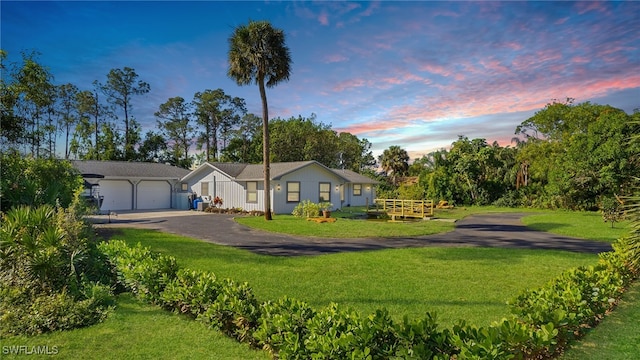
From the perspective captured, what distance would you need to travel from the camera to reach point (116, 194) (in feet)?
96.1

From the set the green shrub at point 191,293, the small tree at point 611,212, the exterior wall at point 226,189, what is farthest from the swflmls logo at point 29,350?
the exterior wall at point 226,189

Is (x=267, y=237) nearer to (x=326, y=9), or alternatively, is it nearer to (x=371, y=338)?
(x=326, y=9)

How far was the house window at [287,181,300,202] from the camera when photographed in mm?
26547

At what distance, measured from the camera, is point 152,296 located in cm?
613

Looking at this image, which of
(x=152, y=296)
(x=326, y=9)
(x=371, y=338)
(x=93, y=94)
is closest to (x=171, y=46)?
(x=326, y=9)

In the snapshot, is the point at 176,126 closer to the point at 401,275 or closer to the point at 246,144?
the point at 246,144

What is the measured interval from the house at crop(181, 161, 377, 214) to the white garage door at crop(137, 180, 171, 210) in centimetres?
186

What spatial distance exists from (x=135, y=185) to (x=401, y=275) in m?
27.5

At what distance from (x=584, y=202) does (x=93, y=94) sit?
50.8 metres

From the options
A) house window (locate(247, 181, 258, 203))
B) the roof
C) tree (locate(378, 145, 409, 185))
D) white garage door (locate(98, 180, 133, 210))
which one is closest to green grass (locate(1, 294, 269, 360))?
the roof

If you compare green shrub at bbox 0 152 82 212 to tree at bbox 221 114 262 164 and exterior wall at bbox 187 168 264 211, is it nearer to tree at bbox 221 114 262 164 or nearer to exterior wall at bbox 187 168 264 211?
exterior wall at bbox 187 168 264 211

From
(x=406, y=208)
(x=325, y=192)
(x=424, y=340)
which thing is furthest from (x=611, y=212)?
(x=424, y=340)

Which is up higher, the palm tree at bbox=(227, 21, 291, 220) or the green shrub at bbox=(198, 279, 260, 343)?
the palm tree at bbox=(227, 21, 291, 220)

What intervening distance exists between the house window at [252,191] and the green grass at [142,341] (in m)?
21.2
